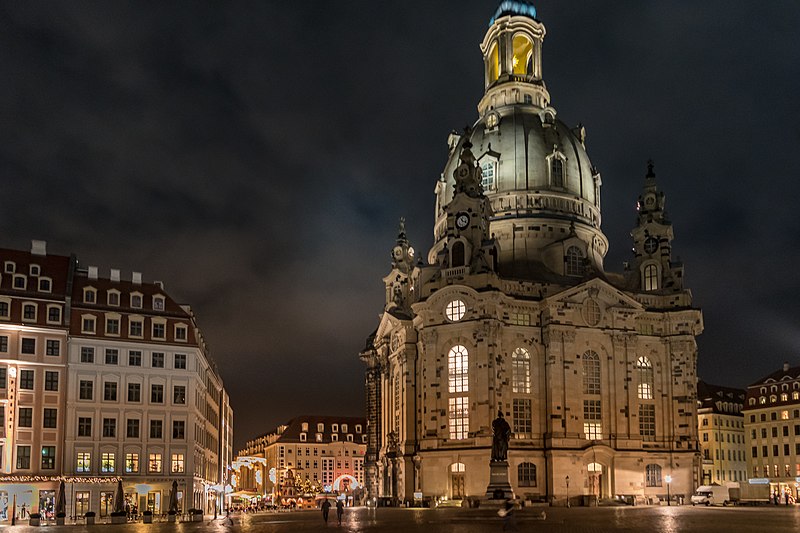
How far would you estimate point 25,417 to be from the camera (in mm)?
74312

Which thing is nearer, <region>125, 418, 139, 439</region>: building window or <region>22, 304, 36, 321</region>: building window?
<region>22, 304, 36, 321</region>: building window

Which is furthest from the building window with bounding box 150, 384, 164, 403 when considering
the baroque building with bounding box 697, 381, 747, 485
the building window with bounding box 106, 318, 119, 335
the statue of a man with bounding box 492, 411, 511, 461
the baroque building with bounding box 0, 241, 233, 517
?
the baroque building with bounding box 697, 381, 747, 485

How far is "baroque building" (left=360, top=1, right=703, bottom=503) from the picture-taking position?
95188 millimetres

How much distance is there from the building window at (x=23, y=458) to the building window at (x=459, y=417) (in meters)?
40.1

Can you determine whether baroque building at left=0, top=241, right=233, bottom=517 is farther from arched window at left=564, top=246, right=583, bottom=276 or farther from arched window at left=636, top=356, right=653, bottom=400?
arched window at left=636, top=356, right=653, bottom=400

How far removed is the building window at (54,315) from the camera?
77.1 metres

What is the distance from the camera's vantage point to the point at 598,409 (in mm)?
99188

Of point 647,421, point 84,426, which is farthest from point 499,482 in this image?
point 647,421

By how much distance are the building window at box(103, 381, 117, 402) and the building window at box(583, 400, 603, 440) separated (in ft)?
152

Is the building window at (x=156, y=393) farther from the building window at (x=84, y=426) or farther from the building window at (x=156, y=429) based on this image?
the building window at (x=84, y=426)

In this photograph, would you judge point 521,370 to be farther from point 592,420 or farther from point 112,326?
point 112,326

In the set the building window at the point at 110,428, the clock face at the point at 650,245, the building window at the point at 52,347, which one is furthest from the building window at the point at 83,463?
the clock face at the point at 650,245

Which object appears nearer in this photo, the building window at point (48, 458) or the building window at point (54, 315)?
the building window at point (48, 458)

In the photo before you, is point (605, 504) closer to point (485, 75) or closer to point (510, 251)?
point (510, 251)
